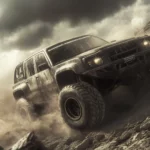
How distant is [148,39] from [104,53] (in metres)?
1.26

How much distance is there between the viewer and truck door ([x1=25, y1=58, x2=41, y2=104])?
858 centimetres

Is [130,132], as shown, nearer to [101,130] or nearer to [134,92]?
[101,130]

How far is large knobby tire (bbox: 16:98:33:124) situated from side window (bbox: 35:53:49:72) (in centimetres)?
131

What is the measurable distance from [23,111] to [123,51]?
3.99 m

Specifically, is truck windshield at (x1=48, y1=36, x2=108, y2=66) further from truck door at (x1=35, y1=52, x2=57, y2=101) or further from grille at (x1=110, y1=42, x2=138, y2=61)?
grille at (x1=110, y1=42, x2=138, y2=61)

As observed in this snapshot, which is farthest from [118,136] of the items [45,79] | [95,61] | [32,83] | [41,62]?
[32,83]

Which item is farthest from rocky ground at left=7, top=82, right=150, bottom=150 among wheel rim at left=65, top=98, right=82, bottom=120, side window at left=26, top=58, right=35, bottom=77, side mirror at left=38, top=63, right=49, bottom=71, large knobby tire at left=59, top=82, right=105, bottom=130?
side window at left=26, top=58, right=35, bottom=77

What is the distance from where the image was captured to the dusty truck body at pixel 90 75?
21.7 ft

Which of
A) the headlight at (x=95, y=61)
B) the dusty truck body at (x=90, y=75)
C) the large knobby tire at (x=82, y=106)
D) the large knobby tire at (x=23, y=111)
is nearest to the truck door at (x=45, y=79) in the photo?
the dusty truck body at (x=90, y=75)

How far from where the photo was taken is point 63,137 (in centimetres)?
748

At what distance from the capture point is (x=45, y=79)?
26.4 ft

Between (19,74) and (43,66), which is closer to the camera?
(43,66)

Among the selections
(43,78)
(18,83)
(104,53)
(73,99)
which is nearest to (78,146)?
(73,99)

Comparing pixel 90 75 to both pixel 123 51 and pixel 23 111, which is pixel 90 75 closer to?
pixel 123 51
